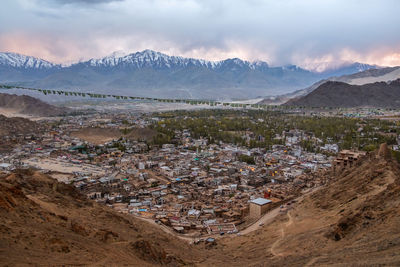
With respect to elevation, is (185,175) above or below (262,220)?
above

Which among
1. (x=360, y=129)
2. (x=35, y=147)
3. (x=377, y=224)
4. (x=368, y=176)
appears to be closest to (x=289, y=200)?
(x=368, y=176)

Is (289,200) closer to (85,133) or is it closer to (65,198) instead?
(65,198)

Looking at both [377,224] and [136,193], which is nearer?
[377,224]

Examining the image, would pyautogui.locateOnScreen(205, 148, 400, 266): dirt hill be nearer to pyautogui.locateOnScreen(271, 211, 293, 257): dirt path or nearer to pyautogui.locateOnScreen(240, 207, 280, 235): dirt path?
pyautogui.locateOnScreen(271, 211, 293, 257): dirt path

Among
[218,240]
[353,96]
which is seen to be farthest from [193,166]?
[353,96]

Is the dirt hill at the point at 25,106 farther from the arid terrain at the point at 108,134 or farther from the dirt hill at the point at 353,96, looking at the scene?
the dirt hill at the point at 353,96

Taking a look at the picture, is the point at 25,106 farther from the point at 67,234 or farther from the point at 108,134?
the point at 67,234
